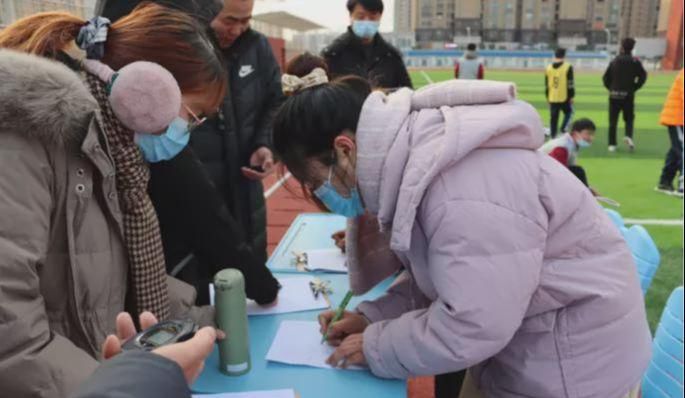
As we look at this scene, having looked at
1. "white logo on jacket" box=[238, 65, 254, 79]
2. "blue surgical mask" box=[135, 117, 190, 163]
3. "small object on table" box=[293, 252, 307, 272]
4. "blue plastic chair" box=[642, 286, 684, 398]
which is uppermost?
"white logo on jacket" box=[238, 65, 254, 79]

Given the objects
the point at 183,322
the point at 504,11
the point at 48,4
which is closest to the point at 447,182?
the point at 183,322

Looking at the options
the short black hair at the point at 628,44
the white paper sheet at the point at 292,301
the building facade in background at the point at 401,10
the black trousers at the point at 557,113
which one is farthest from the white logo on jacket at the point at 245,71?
the black trousers at the point at 557,113

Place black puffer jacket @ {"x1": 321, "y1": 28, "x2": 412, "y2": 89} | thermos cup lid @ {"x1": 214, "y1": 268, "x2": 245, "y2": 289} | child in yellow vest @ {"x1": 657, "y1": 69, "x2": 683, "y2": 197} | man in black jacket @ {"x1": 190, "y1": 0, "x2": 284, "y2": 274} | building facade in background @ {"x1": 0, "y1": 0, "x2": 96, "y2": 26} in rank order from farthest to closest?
child in yellow vest @ {"x1": 657, "y1": 69, "x2": 683, "y2": 197}
building facade in background @ {"x1": 0, "y1": 0, "x2": 96, "y2": 26}
black puffer jacket @ {"x1": 321, "y1": 28, "x2": 412, "y2": 89}
man in black jacket @ {"x1": 190, "y1": 0, "x2": 284, "y2": 274}
thermos cup lid @ {"x1": 214, "y1": 268, "x2": 245, "y2": 289}

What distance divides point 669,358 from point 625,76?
759 centimetres

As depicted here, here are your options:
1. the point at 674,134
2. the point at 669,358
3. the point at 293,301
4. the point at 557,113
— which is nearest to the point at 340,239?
the point at 293,301

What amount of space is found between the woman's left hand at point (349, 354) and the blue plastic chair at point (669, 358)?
89 cm

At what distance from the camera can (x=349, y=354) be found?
131 cm

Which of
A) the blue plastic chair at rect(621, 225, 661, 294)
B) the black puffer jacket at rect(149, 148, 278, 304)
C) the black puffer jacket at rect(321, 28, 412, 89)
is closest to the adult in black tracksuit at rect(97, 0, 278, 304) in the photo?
the black puffer jacket at rect(149, 148, 278, 304)

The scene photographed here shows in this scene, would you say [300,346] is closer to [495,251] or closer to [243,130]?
[495,251]

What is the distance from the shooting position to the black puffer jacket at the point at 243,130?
2.37 metres

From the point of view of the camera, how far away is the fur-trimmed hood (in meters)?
0.99

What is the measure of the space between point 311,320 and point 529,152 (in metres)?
0.78

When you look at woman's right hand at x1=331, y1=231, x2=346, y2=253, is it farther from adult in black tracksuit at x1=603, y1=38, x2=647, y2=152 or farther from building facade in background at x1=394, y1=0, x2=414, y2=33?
adult in black tracksuit at x1=603, y1=38, x2=647, y2=152

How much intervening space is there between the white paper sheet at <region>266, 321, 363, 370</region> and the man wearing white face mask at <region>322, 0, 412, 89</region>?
2.12 metres
